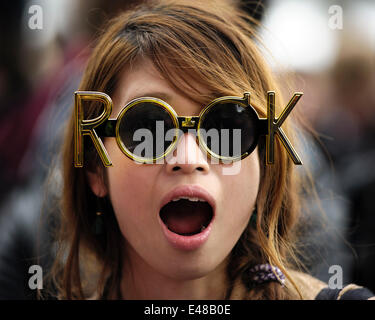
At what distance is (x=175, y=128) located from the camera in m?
0.97

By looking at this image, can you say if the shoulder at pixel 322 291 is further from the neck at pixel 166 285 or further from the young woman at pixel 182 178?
the neck at pixel 166 285

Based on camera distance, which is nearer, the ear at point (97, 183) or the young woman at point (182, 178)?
the young woman at point (182, 178)

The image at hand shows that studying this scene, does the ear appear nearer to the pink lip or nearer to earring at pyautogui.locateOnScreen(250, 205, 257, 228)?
the pink lip

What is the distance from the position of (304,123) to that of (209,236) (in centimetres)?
52

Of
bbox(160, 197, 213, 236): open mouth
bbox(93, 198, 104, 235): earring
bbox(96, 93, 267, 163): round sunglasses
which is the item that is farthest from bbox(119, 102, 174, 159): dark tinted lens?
bbox(93, 198, 104, 235): earring

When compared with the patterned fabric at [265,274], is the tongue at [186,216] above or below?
above

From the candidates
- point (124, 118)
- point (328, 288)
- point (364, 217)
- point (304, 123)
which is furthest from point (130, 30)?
point (364, 217)

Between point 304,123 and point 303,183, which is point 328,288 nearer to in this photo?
point 303,183

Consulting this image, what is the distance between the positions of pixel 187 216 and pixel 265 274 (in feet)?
0.87

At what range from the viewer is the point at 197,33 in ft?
3.43

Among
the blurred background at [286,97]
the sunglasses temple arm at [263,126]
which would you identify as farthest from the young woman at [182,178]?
the blurred background at [286,97]

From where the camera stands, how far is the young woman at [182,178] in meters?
0.99

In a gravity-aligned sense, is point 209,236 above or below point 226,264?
above

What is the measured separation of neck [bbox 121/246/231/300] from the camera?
1.12 metres
